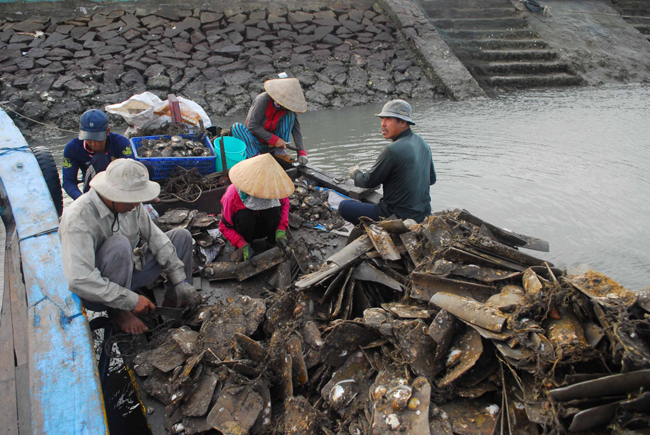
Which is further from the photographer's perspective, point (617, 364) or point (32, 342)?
point (32, 342)

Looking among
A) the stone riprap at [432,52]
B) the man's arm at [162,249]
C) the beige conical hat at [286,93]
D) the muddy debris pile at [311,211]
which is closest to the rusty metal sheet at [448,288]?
the man's arm at [162,249]

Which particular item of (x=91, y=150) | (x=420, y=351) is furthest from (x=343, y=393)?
(x=91, y=150)

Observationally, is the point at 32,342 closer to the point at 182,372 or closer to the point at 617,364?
the point at 182,372

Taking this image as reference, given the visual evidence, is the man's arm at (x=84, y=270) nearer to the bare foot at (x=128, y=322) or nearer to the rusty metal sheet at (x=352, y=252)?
the bare foot at (x=128, y=322)

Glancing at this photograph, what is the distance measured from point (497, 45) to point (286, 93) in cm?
1102

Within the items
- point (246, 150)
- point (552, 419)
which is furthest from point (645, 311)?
point (246, 150)

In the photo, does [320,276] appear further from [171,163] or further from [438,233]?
[171,163]

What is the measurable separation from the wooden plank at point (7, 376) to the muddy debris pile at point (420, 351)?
26.9 inches

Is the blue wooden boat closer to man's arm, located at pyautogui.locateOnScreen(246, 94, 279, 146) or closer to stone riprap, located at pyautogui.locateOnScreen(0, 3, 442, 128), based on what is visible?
man's arm, located at pyautogui.locateOnScreen(246, 94, 279, 146)

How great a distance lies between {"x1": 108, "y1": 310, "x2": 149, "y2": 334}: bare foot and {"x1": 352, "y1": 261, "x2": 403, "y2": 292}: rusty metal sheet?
1630mm

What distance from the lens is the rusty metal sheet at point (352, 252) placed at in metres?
3.01

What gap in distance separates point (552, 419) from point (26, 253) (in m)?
3.55

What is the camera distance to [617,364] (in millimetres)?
1898

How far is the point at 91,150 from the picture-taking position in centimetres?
426
